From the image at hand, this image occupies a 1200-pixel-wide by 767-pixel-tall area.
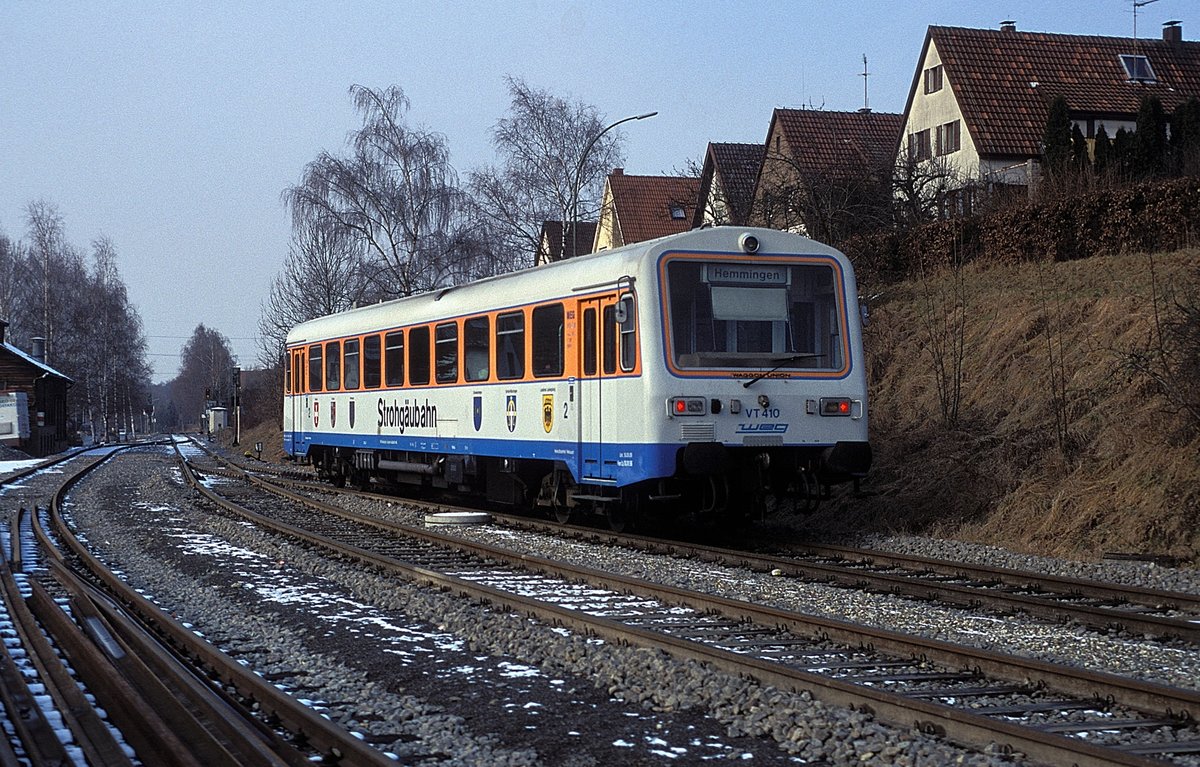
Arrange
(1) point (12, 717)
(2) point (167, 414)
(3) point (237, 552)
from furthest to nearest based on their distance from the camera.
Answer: (2) point (167, 414) < (3) point (237, 552) < (1) point (12, 717)

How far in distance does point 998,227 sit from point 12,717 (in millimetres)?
18212

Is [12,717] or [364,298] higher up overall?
[364,298]

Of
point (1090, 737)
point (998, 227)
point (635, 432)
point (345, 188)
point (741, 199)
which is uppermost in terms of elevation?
point (345, 188)

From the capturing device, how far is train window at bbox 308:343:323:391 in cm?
2372

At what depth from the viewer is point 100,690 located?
664cm

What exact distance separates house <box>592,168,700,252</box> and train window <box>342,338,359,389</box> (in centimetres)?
3358

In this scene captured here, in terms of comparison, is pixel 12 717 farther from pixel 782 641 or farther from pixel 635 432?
pixel 635 432

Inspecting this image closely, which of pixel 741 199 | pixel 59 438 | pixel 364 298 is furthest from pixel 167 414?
pixel 741 199

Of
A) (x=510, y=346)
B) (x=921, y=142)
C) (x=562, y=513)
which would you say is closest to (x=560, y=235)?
(x=921, y=142)

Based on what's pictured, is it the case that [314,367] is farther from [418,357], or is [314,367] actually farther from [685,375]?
[685,375]

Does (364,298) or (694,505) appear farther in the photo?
(364,298)

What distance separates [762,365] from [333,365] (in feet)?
37.6

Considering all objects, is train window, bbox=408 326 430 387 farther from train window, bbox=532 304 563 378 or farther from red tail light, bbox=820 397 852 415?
red tail light, bbox=820 397 852 415

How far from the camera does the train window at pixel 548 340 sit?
14555mm
